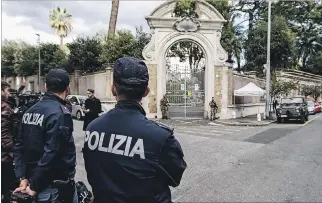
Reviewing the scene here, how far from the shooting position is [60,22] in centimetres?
6222

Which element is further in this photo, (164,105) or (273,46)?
(273,46)

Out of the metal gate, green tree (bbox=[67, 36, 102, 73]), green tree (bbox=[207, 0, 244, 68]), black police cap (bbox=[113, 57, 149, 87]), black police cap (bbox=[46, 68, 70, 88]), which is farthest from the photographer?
green tree (bbox=[207, 0, 244, 68])

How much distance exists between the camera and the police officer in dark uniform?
1928 mm

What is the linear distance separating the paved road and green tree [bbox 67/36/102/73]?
16.6 metres

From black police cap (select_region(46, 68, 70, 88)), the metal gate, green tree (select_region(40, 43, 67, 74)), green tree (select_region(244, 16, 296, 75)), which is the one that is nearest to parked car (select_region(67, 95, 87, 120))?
the metal gate

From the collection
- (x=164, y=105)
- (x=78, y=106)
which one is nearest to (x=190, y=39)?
(x=164, y=105)

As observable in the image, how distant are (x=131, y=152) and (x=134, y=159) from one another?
0.04 meters

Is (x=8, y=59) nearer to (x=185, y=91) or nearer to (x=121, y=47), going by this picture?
(x=121, y=47)

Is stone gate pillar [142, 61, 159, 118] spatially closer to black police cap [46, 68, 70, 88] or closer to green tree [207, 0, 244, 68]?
green tree [207, 0, 244, 68]

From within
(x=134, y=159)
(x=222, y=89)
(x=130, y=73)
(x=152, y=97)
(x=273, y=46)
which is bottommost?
(x=134, y=159)

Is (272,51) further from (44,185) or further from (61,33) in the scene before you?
(61,33)

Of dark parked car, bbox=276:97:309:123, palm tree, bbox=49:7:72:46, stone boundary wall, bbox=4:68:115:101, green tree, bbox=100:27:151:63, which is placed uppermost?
palm tree, bbox=49:7:72:46

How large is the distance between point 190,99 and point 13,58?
35147 mm

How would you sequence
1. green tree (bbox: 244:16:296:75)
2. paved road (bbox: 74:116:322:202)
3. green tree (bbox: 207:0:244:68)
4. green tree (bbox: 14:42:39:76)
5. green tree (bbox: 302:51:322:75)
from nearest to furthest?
paved road (bbox: 74:116:322:202)
green tree (bbox: 244:16:296:75)
green tree (bbox: 207:0:244:68)
green tree (bbox: 14:42:39:76)
green tree (bbox: 302:51:322:75)
